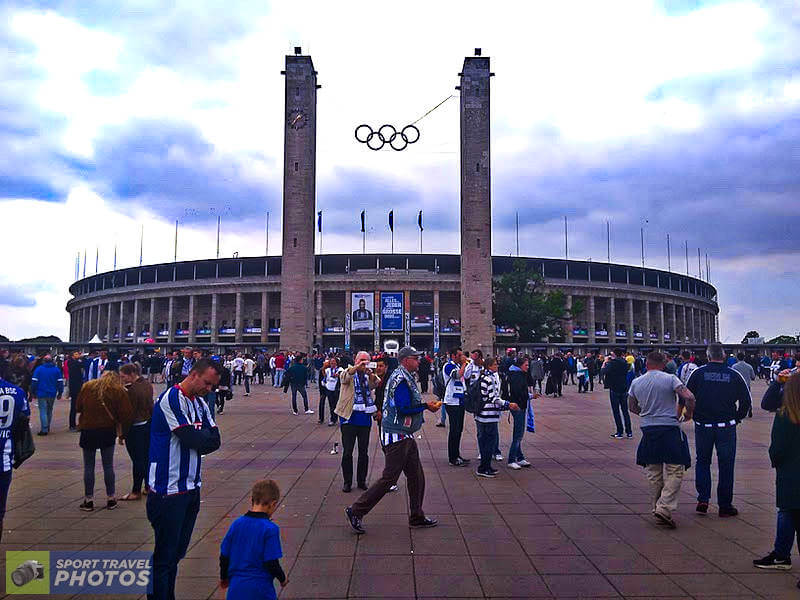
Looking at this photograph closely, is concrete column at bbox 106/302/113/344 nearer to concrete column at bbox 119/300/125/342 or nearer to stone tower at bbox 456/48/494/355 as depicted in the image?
concrete column at bbox 119/300/125/342

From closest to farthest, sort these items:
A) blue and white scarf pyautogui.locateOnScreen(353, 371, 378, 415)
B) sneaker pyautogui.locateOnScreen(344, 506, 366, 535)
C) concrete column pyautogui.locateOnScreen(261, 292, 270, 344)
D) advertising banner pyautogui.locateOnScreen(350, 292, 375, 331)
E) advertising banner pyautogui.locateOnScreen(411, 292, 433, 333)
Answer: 1. sneaker pyautogui.locateOnScreen(344, 506, 366, 535)
2. blue and white scarf pyautogui.locateOnScreen(353, 371, 378, 415)
3. advertising banner pyautogui.locateOnScreen(350, 292, 375, 331)
4. advertising banner pyautogui.locateOnScreen(411, 292, 433, 333)
5. concrete column pyautogui.locateOnScreen(261, 292, 270, 344)

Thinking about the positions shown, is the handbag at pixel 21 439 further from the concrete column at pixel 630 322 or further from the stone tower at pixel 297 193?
the concrete column at pixel 630 322

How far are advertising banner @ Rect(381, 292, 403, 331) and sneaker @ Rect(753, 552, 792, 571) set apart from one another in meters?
59.7

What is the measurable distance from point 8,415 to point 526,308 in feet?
196

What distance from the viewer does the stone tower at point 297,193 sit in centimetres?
4803

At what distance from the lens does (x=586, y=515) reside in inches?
294

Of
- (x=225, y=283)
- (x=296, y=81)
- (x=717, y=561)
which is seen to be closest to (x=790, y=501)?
(x=717, y=561)

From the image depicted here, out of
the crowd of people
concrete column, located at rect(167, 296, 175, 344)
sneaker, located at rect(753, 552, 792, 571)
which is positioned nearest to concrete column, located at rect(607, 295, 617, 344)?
concrete column, located at rect(167, 296, 175, 344)

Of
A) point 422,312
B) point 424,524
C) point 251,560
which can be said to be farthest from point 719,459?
point 422,312

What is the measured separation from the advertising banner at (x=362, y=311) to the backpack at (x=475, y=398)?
56.6 metres

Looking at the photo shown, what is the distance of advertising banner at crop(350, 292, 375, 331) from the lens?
6675 cm

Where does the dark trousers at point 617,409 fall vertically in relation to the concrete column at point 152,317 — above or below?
below

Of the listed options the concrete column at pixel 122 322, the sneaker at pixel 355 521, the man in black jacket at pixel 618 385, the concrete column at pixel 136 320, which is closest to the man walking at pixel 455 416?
the sneaker at pixel 355 521

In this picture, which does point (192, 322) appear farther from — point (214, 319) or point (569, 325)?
point (569, 325)
